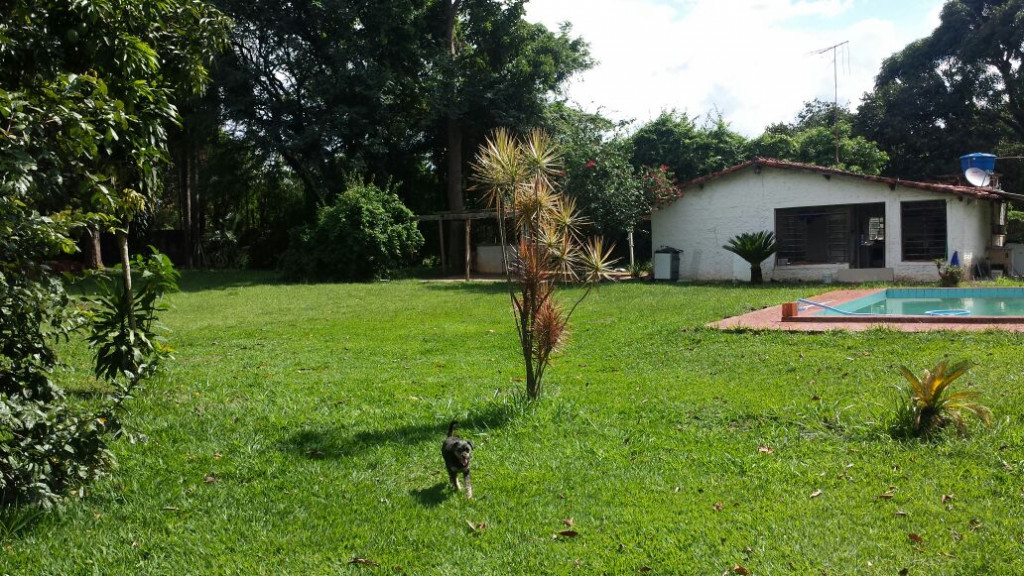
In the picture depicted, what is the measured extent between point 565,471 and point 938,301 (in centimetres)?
1352

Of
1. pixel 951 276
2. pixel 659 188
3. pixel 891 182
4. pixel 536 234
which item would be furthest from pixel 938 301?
pixel 536 234

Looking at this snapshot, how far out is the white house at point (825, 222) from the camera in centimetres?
1917

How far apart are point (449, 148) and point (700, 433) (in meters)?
23.9

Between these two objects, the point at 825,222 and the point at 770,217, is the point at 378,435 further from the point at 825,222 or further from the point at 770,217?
the point at 825,222

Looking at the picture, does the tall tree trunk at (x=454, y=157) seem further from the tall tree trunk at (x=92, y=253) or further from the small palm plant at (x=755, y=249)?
the tall tree trunk at (x=92, y=253)

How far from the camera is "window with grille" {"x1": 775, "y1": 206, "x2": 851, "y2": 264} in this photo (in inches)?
829

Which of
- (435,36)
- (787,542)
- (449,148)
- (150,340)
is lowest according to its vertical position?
(787,542)

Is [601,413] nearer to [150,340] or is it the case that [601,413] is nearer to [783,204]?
[150,340]

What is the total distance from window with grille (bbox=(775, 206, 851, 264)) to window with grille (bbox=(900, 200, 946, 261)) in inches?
70.3

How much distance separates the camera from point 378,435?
578 centimetres

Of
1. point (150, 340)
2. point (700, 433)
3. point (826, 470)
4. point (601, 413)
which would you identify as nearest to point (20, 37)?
point (150, 340)

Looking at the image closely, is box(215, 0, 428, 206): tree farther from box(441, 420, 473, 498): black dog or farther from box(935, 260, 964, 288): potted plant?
box(441, 420, 473, 498): black dog

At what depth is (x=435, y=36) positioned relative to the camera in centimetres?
2741

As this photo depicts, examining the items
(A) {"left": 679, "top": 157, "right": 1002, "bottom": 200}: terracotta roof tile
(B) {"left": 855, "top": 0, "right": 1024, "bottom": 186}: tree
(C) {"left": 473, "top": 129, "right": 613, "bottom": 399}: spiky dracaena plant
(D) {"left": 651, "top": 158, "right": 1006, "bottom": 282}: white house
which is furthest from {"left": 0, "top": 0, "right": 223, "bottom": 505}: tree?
(B) {"left": 855, "top": 0, "right": 1024, "bottom": 186}: tree
